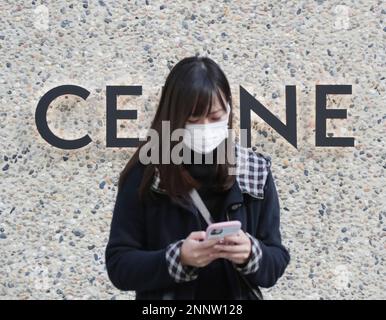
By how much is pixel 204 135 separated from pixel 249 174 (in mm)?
191

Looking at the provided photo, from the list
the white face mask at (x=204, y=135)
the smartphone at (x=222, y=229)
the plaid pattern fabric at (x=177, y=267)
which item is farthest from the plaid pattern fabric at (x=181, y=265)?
the white face mask at (x=204, y=135)

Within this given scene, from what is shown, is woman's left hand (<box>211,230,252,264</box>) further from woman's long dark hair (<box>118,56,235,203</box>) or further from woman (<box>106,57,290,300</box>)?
woman's long dark hair (<box>118,56,235,203</box>)

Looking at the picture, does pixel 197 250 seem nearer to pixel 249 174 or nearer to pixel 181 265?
pixel 181 265

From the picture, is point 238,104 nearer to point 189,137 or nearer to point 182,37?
point 182,37

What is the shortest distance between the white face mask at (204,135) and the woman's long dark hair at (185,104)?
1.6 inches

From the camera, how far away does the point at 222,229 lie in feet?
5.55

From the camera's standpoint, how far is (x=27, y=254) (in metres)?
3.53

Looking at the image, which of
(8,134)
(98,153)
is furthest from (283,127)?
(8,134)

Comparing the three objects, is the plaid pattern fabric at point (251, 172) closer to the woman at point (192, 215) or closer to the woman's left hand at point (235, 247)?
the woman at point (192, 215)

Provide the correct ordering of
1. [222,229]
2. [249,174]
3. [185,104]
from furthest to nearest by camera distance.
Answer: [249,174]
[185,104]
[222,229]

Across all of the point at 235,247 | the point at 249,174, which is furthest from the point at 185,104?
the point at 235,247

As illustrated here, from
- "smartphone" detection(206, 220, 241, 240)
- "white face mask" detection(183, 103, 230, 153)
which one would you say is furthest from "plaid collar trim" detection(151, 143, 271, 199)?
"smartphone" detection(206, 220, 241, 240)

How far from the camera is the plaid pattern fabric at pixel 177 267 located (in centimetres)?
177

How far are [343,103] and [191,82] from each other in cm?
195
